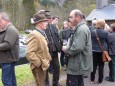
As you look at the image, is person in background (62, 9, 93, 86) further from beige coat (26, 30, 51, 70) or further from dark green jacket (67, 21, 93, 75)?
beige coat (26, 30, 51, 70)

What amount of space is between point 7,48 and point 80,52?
4.69ft

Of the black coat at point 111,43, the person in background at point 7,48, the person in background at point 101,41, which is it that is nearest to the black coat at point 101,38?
the person in background at point 101,41

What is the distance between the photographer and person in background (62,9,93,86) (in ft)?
18.3

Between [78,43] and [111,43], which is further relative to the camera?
[111,43]

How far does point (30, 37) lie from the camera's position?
5.29 meters

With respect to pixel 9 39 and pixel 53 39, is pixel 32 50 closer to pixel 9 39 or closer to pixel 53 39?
pixel 9 39

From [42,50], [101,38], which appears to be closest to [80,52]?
[42,50]

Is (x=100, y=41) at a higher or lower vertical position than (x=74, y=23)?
lower

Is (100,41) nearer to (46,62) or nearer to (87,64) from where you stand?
(87,64)

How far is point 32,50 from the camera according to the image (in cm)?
521

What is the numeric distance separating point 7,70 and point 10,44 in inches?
22.3

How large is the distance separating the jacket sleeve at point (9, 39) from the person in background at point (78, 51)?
1.07 metres

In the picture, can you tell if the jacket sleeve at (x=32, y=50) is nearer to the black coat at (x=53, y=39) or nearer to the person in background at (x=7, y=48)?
the person in background at (x=7, y=48)

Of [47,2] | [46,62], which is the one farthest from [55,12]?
[46,62]
